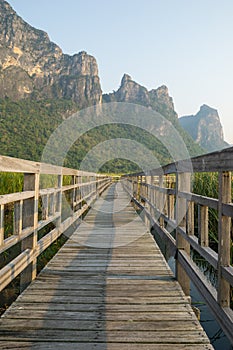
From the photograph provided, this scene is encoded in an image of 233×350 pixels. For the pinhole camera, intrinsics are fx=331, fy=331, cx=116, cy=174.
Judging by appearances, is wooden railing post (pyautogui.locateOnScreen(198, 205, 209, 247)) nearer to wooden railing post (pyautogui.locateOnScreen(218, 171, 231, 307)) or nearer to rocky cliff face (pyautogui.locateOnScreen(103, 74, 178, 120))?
wooden railing post (pyautogui.locateOnScreen(218, 171, 231, 307))

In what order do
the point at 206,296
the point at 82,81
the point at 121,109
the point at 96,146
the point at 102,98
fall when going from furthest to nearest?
the point at 102,98 → the point at 82,81 → the point at 121,109 → the point at 96,146 → the point at 206,296

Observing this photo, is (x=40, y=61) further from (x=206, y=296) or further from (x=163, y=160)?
(x=206, y=296)

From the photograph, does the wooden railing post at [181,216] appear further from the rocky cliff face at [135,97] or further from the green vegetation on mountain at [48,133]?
the rocky cliff face at [135,97]

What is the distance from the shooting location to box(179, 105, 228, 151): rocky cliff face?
13650 centimetres

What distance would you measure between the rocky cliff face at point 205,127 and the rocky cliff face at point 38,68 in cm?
5013

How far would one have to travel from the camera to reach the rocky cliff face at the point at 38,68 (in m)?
86.8

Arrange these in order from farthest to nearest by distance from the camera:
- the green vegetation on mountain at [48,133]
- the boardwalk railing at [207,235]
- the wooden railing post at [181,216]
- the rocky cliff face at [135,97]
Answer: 1. the rocky cliff face at [135,97]
2. the green vegetation on mountain at [48,133]
3. the wooden railing post at [181,216]
4. the boardwalk railing at [207,235]

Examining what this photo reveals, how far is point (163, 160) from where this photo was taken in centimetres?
5903

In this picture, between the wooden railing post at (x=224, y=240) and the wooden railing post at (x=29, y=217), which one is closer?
the wooden railing post at (x=224, y=240)

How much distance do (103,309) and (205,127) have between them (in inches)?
5844

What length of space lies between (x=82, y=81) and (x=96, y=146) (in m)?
48.5

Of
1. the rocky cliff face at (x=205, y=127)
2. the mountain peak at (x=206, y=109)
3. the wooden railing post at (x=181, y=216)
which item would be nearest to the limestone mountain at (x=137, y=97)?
the rocky cliff face at (x=205, y=127)

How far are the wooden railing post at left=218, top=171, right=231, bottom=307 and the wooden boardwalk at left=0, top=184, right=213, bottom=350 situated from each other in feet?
→ 0.79

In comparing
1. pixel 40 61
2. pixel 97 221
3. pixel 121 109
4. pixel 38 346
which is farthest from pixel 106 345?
pixel 40 61
